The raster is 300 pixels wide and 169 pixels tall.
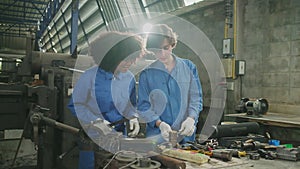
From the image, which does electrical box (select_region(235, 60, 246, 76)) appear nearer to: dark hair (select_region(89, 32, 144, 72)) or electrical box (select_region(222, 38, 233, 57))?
electrical box (select_region(222, 38, 233, 57))

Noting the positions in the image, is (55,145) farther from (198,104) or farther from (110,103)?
(198,104)

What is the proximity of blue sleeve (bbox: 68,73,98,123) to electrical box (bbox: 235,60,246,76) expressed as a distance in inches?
73.1

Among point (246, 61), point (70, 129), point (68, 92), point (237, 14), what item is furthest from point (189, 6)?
point (70, 129)

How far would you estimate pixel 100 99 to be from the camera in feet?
4.45

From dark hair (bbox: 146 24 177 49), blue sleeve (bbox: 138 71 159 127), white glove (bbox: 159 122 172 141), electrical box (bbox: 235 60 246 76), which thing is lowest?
white glove (bbox: 159 122 172 141)

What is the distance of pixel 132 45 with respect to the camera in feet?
4.07

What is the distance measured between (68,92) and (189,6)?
205cm

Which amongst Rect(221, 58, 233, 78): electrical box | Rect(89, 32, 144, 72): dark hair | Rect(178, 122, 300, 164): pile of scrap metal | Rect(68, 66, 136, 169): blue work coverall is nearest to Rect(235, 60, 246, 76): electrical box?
Rect(221, 58, 233, 78): electrical box

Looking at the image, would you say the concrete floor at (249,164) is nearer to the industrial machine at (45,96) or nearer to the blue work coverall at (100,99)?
the blue work coverall at (100,99)

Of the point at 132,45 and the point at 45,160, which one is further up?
the point at 132,45

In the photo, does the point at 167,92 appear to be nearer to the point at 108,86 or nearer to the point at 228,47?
the point at 108,86

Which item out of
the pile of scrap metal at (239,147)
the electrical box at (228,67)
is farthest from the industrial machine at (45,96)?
the electrical box at (228,67)

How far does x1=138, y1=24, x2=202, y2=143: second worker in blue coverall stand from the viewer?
1404 mm

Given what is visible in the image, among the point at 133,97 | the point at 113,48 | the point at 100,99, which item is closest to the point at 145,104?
the point at 133,97
